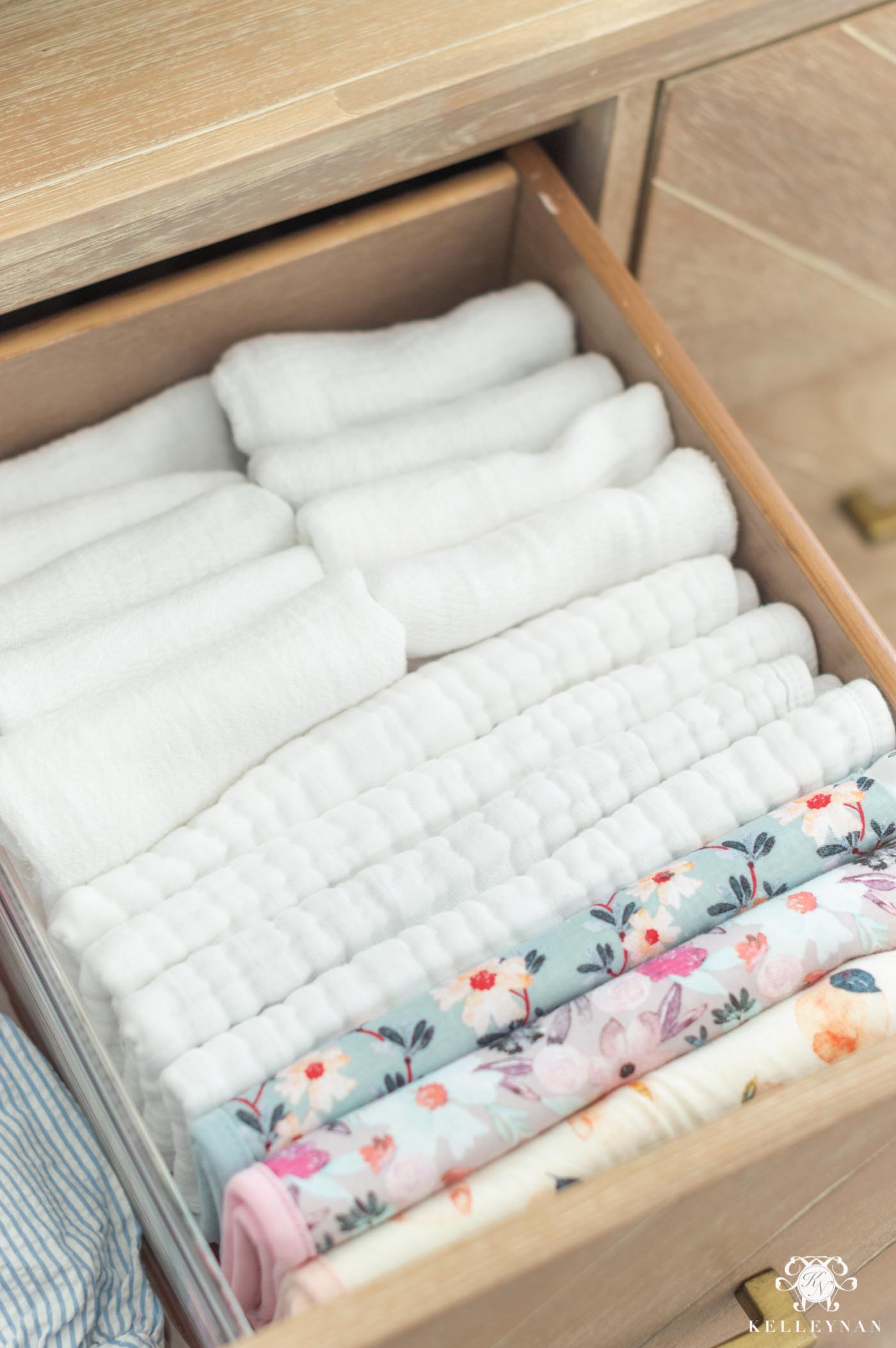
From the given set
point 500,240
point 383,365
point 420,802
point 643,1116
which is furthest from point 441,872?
point 500,240

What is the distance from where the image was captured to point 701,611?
77 cm

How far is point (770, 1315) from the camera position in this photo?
622 mm

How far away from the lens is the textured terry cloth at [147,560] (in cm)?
73

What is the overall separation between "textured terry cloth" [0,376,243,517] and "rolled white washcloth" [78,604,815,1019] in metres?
0.31

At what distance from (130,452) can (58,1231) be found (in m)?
0.49

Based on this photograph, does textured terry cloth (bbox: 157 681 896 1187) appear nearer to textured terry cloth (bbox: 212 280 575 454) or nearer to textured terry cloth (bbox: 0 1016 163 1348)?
textured terry cloth (bbox: 0 1016 163 1348)

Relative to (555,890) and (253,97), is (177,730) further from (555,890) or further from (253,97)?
(253,97)

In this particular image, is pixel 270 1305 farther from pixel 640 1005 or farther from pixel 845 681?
pixel 845 681

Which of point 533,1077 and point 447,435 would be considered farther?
point 447,435

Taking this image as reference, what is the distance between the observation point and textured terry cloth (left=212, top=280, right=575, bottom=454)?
83cm

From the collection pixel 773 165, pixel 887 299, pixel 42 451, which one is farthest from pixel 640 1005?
pixel 887 299

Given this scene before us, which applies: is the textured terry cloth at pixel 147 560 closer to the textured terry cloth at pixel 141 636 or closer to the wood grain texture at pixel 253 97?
the textured terry cloth at pixel 141 636

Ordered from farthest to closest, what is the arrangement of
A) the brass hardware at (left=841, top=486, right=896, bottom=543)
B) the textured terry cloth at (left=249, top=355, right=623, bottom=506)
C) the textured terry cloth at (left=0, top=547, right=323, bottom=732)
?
the brass hardware at (left=841, top=486, right=896, bottom=543), the textured terry cloth at (left=249, top=355, right=623, bottom=506), the textured terry cloth at (left=0, top=547, right=323, bottom=732)

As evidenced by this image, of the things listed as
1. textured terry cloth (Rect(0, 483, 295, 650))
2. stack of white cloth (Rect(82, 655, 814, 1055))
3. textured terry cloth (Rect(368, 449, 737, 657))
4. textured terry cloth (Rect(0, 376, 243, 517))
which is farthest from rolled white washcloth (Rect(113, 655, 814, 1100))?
textured terry cloth (Rect(0, 376, 243, 517))
